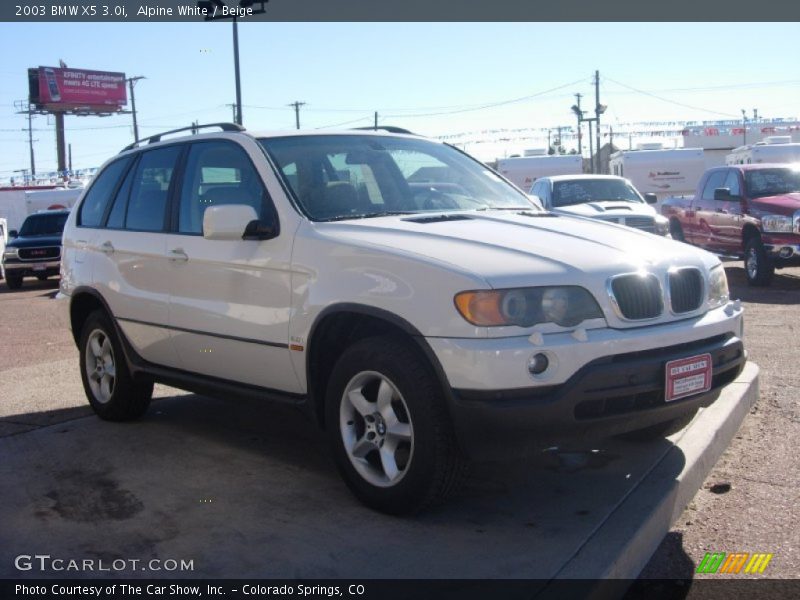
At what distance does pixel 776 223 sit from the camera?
534 inches

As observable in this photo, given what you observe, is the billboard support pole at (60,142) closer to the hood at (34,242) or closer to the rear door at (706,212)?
the hood at (34,242)

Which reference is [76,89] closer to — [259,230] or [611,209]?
[611,209]

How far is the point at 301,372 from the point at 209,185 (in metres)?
1.47

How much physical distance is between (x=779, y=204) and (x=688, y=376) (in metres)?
10.5

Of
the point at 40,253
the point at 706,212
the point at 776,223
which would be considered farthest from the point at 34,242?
the point at 776,223

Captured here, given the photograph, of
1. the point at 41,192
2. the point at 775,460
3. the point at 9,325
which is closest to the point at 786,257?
the point at 775,460

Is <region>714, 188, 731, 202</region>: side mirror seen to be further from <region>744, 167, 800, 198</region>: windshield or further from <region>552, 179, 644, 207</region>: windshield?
<region>552, 179, 644, 207</region>: windshield

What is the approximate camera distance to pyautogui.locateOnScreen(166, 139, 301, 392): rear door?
483cm

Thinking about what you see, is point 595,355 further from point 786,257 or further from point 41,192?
point 41,192

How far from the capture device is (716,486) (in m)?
4.88

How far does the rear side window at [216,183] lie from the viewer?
518 cm

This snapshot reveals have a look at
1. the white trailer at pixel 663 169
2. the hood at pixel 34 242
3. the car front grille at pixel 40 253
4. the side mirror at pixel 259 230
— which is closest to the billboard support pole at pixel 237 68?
the hood at pixel 34 242

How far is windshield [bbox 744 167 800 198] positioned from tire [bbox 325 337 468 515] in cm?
1159

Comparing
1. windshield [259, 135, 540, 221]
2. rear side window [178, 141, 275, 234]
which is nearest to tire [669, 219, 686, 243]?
windshield [259, 135, 540, 221]
